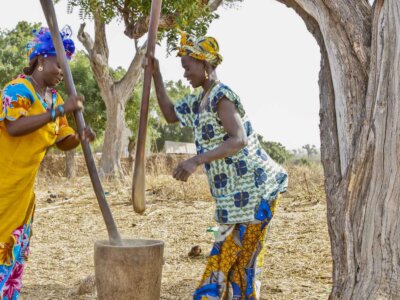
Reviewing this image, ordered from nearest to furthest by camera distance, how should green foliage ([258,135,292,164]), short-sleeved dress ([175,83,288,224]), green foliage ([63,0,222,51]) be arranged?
short-sleeved dress ([175,83,288,224]) < green foliage ([63,0,222,51]) < green foliage ([258,135,292,164])

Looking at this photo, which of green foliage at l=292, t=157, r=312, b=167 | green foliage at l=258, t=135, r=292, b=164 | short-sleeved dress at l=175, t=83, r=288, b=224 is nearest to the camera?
short-sleeved dress at l=175, t=83, r=288, b=224

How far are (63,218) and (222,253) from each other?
5308mm

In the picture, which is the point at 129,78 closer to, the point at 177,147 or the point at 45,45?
the point at 45,45

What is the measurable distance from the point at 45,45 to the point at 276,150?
3680 cm

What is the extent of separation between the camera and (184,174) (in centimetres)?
280

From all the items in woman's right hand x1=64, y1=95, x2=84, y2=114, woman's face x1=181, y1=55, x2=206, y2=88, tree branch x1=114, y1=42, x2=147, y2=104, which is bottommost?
woman's right hand x1=64, y1=95, x2=84, y2=114

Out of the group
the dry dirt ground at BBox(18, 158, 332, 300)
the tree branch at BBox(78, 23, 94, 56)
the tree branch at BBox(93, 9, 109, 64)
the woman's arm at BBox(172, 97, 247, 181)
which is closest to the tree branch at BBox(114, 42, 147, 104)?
the tree branch at BBox(93, 9, 109, 64)

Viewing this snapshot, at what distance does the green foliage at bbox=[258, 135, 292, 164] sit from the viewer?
38.0m

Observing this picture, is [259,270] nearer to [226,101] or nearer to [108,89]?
[226,101]

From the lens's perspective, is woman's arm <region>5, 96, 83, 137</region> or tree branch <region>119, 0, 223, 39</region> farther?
tree branch <region>119, 0, 223, 39</region>

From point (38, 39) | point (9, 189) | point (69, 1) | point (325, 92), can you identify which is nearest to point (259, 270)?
point (325, 92)

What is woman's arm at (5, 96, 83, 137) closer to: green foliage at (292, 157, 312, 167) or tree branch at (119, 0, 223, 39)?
tree branch at (119, 0, 223, 39)

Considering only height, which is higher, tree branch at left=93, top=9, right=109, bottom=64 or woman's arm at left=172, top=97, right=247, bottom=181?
tree branch at left=93, top=9, right=109, bottom=64

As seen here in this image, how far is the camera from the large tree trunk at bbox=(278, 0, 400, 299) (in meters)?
2.90
